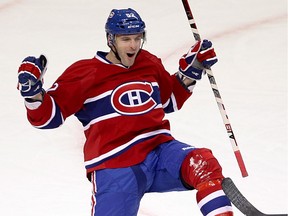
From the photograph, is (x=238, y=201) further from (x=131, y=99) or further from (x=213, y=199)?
(x=131, y=99)

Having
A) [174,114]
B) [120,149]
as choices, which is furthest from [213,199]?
[174,114]

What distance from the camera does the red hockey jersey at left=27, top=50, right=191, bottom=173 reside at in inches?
127

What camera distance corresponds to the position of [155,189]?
130 inches

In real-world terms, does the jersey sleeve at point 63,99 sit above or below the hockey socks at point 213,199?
above

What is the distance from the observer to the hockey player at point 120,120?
317 centimetres

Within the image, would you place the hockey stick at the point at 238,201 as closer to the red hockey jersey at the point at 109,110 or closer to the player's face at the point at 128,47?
the red hockey jersey at the point at 109,110

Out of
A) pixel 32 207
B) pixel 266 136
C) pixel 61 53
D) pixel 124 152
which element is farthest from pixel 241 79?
pixel 124 152

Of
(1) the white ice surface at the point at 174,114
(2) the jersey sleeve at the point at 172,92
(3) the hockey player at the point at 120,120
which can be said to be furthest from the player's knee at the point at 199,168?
(1) the white ice surface at the point at 174,114

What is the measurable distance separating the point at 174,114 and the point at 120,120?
4.62 ft

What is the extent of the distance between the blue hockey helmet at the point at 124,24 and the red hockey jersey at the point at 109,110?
4.7 inches

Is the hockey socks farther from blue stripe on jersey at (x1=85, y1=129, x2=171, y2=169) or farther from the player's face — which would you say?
the player's face

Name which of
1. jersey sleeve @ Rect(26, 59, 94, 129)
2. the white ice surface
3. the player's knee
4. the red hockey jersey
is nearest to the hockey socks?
the player's knee

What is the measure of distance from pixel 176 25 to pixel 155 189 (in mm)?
2339

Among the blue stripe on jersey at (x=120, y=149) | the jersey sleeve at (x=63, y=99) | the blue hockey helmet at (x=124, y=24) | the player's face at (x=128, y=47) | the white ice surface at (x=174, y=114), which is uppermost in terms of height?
the blue hockey helmet at (x=124, y=24)
